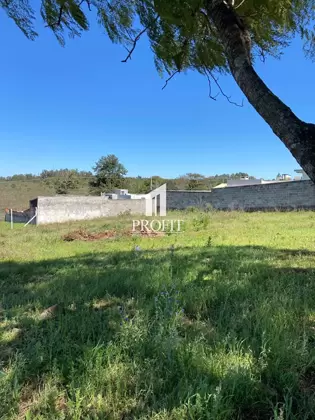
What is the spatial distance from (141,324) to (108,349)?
0.33 m

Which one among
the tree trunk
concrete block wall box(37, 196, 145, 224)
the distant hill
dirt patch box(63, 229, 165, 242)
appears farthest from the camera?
the distant hill

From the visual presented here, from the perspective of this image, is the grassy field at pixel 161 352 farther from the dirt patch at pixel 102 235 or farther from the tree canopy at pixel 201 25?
the dirt patch at pixel 102 235

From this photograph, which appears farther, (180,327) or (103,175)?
(103,175)

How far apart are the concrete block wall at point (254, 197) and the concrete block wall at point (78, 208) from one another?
10.9ft

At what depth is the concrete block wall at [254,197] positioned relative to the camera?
1703cm

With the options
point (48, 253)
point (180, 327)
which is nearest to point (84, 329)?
point (180, 327)

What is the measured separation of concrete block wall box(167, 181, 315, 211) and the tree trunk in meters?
13.2

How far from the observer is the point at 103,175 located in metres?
36.7

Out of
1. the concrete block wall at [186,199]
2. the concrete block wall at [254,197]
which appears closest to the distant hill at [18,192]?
the concrete block wall at [186,199]

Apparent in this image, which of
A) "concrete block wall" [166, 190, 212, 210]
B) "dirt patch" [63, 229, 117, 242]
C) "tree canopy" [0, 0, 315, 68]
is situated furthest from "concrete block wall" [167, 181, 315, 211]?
"tree canopy" [0, 0, 315, 68]

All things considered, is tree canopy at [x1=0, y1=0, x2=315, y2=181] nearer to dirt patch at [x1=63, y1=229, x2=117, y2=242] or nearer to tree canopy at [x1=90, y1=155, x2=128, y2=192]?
dirt patch at [x1=63, y1=229, x2=117, y2=242]

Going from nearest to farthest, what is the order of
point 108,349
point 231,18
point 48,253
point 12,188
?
point 108,349 → point 231,18 → point 48,253 → point 12,188

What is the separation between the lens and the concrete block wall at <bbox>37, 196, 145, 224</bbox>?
19.5 metres

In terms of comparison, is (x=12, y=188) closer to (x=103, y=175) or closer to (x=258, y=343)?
(x=103, y=175)
